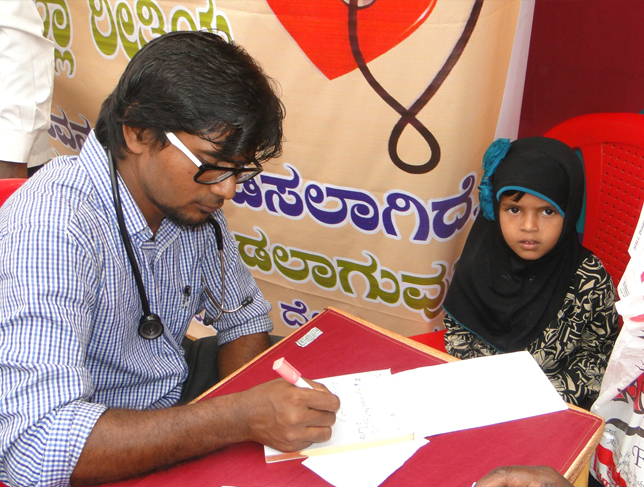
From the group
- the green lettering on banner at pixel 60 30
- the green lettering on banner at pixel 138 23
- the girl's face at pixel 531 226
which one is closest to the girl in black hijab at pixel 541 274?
the girl's face at pixel 531 226

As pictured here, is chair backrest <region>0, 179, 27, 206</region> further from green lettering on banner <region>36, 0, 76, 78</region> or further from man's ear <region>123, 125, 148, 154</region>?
green lettering on banner <region>36, 0, 76, 78</region>

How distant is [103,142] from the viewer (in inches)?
58.3

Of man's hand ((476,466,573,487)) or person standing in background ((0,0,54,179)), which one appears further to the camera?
person standing in background ((0,0,54,179))

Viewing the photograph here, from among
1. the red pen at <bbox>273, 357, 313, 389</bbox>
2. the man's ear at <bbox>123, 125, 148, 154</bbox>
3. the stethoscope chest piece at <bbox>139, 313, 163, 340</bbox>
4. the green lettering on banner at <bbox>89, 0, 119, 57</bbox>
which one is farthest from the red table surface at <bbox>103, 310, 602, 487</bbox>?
the green lettering on banner at <bbox>89, 0, 119, 57</bbox>

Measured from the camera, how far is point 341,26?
77.0 inches

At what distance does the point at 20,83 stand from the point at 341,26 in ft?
4.14

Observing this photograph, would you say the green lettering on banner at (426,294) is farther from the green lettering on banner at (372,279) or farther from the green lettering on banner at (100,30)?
the green lettering on banner at (100,30)

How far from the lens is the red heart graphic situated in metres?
1.83

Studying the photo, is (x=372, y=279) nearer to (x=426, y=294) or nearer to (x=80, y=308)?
(x=426, y=294)

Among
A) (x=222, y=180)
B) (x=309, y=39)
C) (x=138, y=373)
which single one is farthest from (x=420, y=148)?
(x=138, y=373)

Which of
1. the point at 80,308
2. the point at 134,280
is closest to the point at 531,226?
the point at 134,280

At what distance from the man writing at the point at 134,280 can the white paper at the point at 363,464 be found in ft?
0.16

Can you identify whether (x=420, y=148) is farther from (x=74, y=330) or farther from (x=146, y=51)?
(x=74, y=330)

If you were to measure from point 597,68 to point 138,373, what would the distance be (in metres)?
1.69
